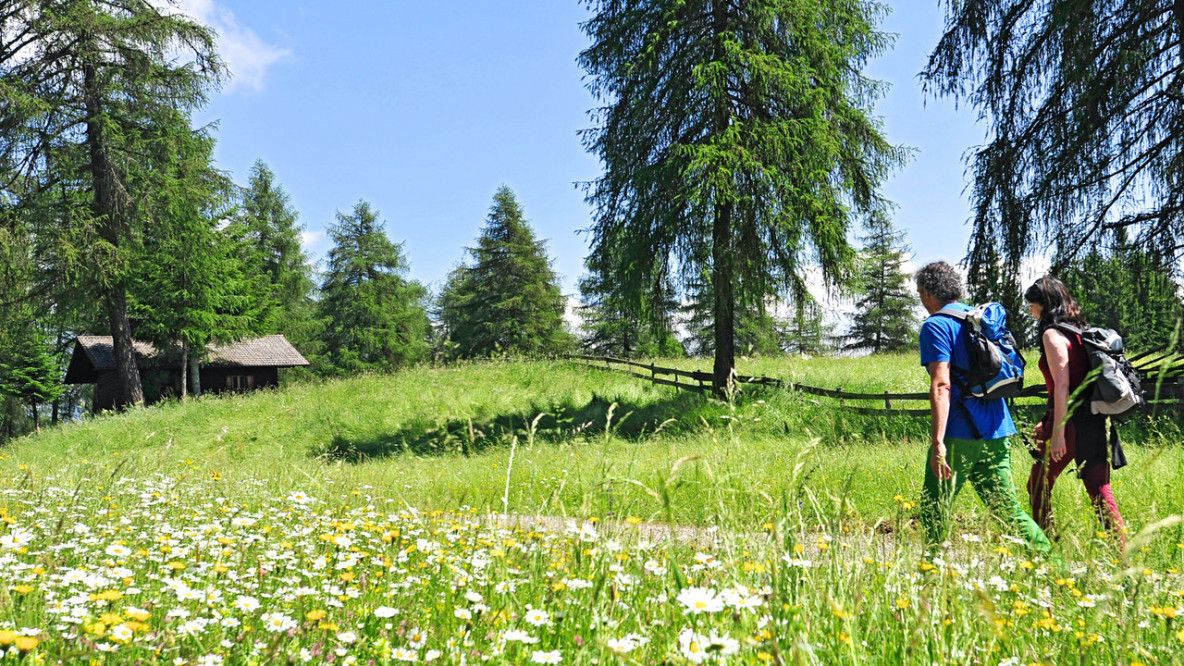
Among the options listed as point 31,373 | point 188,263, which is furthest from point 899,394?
point 31,373

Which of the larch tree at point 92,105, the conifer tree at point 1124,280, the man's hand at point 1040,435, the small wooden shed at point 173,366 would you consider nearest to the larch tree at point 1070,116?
the conifer tree at point 1124,280

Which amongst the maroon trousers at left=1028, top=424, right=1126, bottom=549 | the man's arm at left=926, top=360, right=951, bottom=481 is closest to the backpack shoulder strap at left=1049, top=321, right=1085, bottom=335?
the maroon trousers at left=1028, top=424, right=1126, bottom=549

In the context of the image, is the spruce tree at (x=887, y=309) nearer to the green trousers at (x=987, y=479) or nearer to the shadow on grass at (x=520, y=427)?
the shadow on grass at (x=520, y=427)

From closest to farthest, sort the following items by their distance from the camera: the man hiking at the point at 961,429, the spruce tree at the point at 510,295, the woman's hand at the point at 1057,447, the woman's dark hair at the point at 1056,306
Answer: the man hiking at the point at 961,429 < the woman's hand at the point at 1057,447 < the woman's dark hair at the point at 1056,306 < the spruce tree at the point at 510,295

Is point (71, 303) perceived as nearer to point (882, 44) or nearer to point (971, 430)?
point (882, 44)

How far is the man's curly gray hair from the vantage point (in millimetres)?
→ 3975

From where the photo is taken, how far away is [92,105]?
769 inches

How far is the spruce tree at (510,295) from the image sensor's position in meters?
36.8

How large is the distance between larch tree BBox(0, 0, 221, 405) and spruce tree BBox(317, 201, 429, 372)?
17.3m

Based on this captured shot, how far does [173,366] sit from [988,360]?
1291 inches

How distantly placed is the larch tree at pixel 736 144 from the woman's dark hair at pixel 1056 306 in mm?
7908

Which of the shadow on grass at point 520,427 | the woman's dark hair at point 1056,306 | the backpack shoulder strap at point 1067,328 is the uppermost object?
the woman's dark hair at point 1056,306

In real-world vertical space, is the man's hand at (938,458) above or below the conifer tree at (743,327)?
below

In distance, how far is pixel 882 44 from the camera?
1383cm
